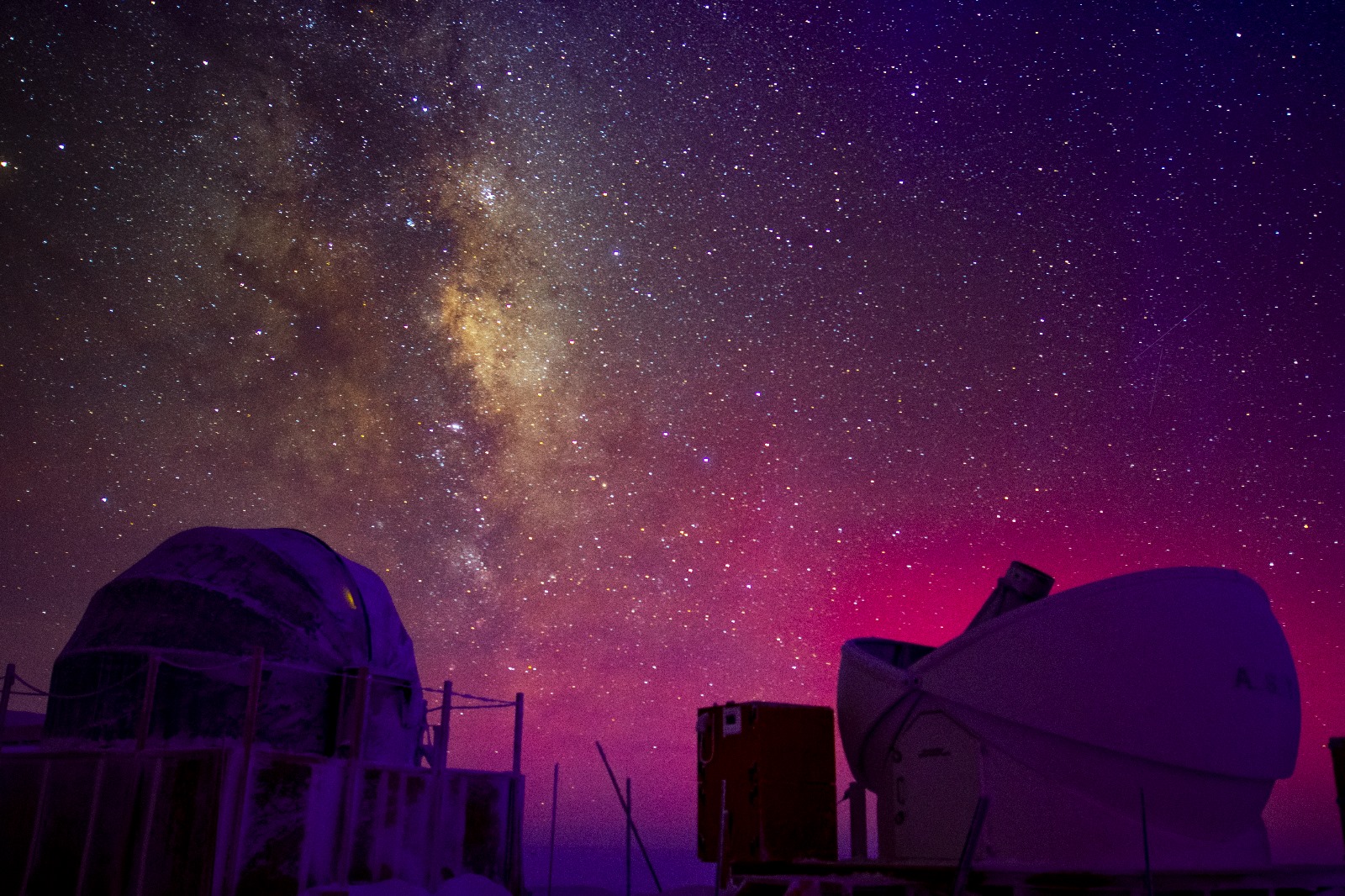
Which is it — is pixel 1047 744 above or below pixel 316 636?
below

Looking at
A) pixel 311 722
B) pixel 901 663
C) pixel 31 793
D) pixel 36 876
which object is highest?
pixel 901 663

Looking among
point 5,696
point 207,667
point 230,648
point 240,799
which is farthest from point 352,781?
point 5,696

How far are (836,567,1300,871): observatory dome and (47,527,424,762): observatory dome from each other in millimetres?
11308

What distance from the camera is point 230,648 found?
17.8 meters

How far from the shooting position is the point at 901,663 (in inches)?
747

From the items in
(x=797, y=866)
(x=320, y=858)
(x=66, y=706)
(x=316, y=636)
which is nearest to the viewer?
(x=797, y=866)

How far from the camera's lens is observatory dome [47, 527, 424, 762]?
17094 millimetres

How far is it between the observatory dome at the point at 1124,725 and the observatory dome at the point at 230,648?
11.3 meters

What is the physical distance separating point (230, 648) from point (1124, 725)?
14988 mm

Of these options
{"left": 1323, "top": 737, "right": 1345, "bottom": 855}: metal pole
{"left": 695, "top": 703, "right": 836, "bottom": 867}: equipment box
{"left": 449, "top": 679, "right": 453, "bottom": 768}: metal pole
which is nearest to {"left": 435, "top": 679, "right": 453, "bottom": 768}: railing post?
{"left": 449, "top": 679, "right": 453, "bottom": 768}: metal pole

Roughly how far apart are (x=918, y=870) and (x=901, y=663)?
8.63 metres

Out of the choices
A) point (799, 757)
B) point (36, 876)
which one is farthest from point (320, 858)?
point (799, 757)

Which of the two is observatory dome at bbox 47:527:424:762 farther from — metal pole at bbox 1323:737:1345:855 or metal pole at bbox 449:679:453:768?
metal pole at bbox 1323:737:1345:855

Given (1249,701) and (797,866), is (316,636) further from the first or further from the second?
(1249,701)
